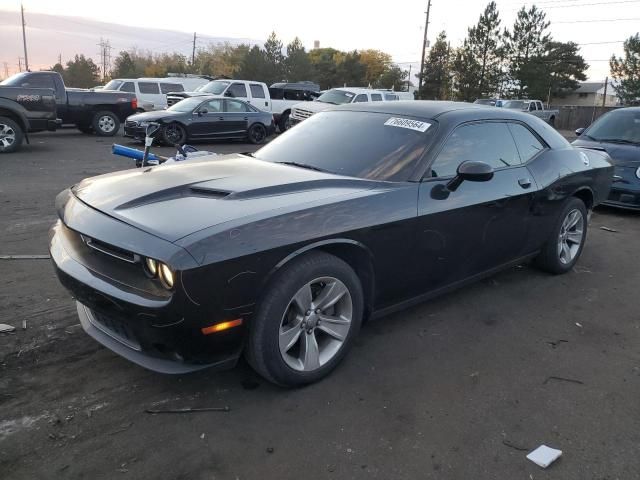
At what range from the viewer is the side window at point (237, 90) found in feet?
61.5

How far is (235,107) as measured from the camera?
15.9 m

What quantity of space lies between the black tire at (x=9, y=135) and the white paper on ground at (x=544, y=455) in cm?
1282

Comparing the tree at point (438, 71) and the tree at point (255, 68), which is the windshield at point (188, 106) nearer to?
the tree at point (255, 68)

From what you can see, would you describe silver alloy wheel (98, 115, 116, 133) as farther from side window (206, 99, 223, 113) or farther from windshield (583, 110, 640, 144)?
windshield (583, 110, 640, 144)

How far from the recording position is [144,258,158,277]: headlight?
2.42m

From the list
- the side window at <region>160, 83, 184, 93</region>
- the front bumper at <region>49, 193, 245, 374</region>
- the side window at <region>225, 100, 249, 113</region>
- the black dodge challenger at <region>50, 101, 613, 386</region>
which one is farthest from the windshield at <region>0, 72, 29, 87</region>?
the front bumper at <region>49, 193, 245, 374</region>

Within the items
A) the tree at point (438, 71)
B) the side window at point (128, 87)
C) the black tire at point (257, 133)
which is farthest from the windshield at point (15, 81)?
the tree at point (438, 71)

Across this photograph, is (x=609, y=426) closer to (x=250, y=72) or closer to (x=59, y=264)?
(x=59, y=264)

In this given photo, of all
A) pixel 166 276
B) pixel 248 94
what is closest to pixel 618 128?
pixel 166 276

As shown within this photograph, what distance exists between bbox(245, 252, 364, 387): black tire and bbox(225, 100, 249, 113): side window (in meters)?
13.7

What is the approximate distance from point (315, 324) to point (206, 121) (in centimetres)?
1309

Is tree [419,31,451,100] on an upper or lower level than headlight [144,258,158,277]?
upper

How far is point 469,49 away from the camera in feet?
183

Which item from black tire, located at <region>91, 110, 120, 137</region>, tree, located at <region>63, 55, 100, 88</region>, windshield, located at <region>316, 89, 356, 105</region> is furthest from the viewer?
tree, located at <region>63, 55, 100, 88</region>
